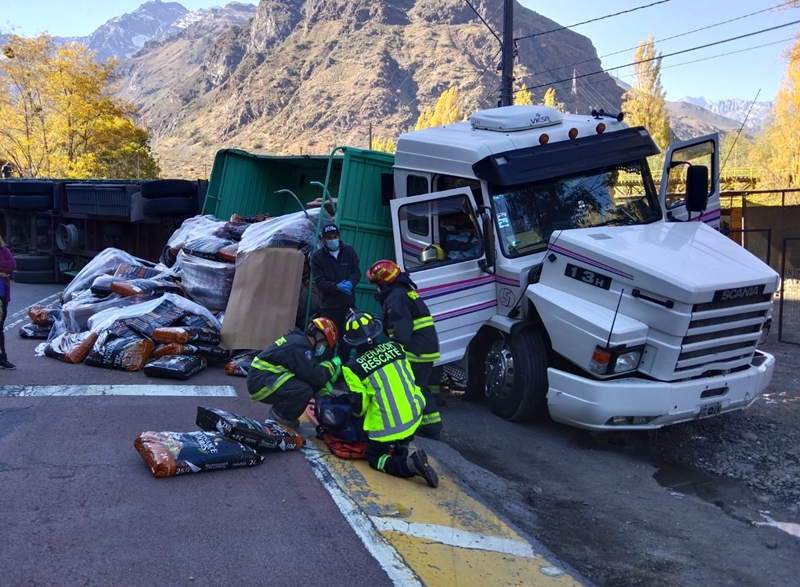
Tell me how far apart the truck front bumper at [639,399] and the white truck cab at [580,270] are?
12mm

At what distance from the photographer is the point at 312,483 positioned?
524 centimetres

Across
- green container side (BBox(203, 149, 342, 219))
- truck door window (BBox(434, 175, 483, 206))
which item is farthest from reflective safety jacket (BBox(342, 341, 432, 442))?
green container side (BBox(203, 149, 342, 219))

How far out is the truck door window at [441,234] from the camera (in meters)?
7.31

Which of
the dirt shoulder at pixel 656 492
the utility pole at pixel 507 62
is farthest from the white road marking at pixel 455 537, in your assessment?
the utility pole at pixel 507 62

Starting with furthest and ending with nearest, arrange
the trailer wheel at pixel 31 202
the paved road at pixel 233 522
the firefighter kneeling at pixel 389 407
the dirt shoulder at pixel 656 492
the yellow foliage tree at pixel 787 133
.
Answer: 1. the yellow foliage tree at pixel 787 133
2. the trailer wheel at pixel 31 202
3. the firefighter kneeling at pixel 389 407
4. the dirt shoulder at pixel 656 492
5. the paved road at pixel 233 522

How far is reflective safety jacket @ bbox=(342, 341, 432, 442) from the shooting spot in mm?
5438

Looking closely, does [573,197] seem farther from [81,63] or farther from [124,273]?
[81,63]

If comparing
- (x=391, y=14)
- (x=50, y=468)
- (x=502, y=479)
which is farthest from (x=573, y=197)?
(x=391, y=14)

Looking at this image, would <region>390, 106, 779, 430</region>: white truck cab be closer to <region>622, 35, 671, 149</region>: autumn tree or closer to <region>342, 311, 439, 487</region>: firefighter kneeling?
<region>342, 311, 439, 487</region>: firefighter kneeling

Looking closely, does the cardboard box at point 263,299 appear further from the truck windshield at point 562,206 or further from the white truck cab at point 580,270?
the truck windshield at point 562,206

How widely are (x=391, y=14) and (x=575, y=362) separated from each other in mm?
134690

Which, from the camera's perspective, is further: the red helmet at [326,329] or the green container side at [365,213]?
the green container side at [365,213]

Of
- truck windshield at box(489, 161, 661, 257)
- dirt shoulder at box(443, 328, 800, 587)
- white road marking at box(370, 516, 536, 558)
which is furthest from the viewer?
truck windshield at box(489, 161, 661, 257)

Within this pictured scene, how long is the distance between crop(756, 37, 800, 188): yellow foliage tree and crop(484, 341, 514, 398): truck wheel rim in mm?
28148
